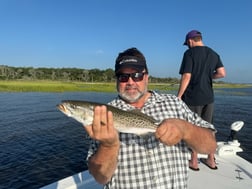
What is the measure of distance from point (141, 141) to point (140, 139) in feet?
0.08

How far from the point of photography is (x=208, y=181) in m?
5.12

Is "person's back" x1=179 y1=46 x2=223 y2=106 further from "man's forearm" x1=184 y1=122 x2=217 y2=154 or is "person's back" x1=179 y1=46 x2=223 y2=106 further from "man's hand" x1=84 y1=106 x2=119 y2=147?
"man's hand" x1=84 y1=106 x2=119 y2=147

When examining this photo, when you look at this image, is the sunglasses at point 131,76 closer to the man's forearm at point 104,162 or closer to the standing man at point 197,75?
the man's forearm at point 104,162

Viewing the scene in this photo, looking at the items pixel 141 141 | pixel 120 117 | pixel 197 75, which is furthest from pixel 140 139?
pixel 197 75

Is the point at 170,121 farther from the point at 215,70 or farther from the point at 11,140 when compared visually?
the point at 11,140

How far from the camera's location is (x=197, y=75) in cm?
559

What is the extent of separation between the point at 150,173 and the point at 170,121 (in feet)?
2.22

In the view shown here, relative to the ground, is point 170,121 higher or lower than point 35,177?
higher

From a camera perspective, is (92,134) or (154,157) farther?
(154,157)

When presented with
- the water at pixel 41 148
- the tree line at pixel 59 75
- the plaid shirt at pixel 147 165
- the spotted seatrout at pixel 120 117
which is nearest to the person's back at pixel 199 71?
the plaid shirt at pixel 147 165

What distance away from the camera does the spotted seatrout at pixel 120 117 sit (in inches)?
97.5

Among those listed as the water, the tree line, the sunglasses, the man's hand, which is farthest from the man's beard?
the tree line

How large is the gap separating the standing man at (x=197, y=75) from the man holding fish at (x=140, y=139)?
8.72ft

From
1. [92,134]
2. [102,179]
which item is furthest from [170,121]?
[102,179]
